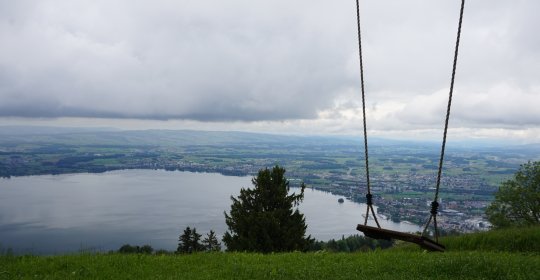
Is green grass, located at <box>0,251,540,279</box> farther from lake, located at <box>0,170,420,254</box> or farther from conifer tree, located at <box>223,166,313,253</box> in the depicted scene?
lake, located at <box>0,170,420,254</box>

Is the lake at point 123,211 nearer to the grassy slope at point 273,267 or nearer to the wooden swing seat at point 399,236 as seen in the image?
the grassy slope at point 273,267

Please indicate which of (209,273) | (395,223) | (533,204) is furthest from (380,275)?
(395,223)

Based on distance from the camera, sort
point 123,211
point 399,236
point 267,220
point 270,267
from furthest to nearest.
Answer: point 123,211 < point 267,220 < point 270,267 < point 399,236

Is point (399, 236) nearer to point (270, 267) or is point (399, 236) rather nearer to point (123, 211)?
point (270, 267)

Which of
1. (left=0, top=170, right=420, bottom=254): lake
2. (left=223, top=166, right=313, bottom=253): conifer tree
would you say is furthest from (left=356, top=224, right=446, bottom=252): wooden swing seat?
(left=0, top=170, right=420, bottom=254): lake

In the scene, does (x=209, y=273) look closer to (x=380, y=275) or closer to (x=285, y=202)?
(x=380, y=275)

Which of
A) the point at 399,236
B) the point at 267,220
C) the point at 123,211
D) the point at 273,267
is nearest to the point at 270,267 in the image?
the point at 273,267
